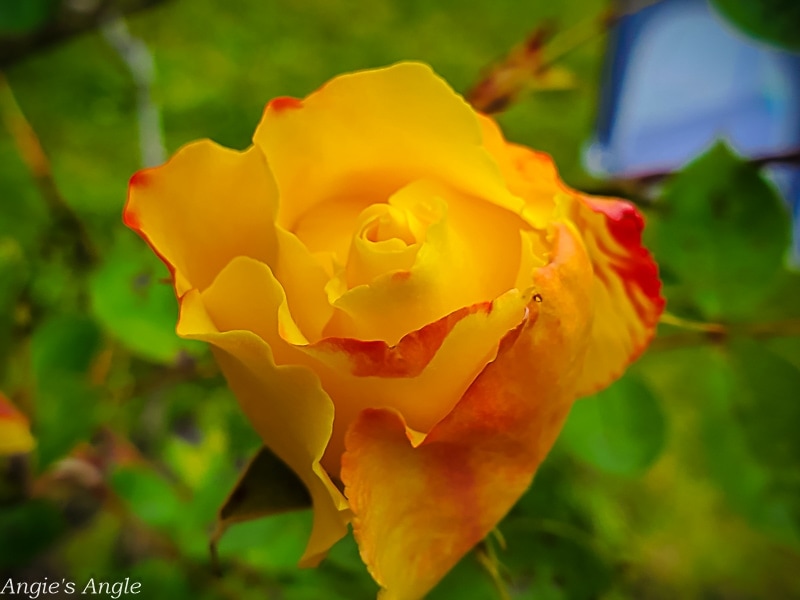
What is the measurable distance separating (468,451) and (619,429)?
0.14 m

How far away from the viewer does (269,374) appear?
14 cm

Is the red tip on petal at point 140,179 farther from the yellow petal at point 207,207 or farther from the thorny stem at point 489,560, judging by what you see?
the thorny stem at point 489,560

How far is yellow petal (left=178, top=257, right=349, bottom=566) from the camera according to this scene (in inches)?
5.5

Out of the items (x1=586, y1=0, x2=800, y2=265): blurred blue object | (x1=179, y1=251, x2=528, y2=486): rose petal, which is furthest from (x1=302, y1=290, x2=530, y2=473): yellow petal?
(x1=586, y1=0, x2=800, y2=265): blurred blue object

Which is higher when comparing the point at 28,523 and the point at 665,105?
the point at 28,523

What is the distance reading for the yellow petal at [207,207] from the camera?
0.16 m

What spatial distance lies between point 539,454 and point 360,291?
0.05m

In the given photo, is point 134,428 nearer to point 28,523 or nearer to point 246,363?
point 28,523

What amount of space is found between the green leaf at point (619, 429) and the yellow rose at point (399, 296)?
3.6 inches


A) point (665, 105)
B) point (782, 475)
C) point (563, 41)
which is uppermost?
point (563, 41)

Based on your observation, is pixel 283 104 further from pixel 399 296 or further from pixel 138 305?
pixel 138 305

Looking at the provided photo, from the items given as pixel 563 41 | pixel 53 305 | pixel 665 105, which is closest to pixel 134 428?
pixel 53 305

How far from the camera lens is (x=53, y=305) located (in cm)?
39

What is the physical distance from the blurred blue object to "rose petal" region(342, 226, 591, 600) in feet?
2.03
